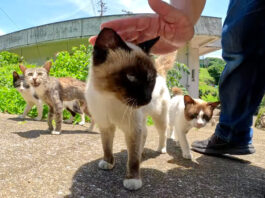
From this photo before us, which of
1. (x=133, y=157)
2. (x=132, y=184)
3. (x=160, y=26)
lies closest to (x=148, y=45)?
(x=160, y=26)

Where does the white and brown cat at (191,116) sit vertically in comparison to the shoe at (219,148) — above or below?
above

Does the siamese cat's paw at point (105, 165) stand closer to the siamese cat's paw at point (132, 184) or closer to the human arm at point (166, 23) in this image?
the siamese cat's paw at point (132, 184)

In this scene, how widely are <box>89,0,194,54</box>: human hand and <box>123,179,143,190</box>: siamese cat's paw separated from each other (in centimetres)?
114

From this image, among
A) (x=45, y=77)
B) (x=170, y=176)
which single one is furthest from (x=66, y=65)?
(x=170, y=176)

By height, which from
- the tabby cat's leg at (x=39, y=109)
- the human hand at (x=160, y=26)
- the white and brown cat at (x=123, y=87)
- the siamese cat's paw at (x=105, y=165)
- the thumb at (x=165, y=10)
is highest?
the thumb at (x=165, y=10)

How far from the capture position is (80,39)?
42.9 ft

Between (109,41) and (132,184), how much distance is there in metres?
1.09

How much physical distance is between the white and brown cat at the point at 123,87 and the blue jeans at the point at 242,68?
0.80 metres

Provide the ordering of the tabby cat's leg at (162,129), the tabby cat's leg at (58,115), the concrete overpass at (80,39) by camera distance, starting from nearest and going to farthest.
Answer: the tabby cat's leg at (162,129) < the tabby cat's leg at (58,115) < the concrete overpass at (80,39)

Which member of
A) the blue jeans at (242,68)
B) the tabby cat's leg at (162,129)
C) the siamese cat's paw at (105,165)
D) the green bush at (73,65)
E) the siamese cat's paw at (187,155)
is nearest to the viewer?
the blue jeans at (242,68)

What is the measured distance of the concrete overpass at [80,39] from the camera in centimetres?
1144

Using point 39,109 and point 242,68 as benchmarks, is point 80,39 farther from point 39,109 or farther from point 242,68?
point 242,68

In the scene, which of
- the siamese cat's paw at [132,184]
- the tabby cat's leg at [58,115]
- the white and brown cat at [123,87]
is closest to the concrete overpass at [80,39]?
the tabby cat's leg at [58,115]

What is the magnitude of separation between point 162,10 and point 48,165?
1.64 m
